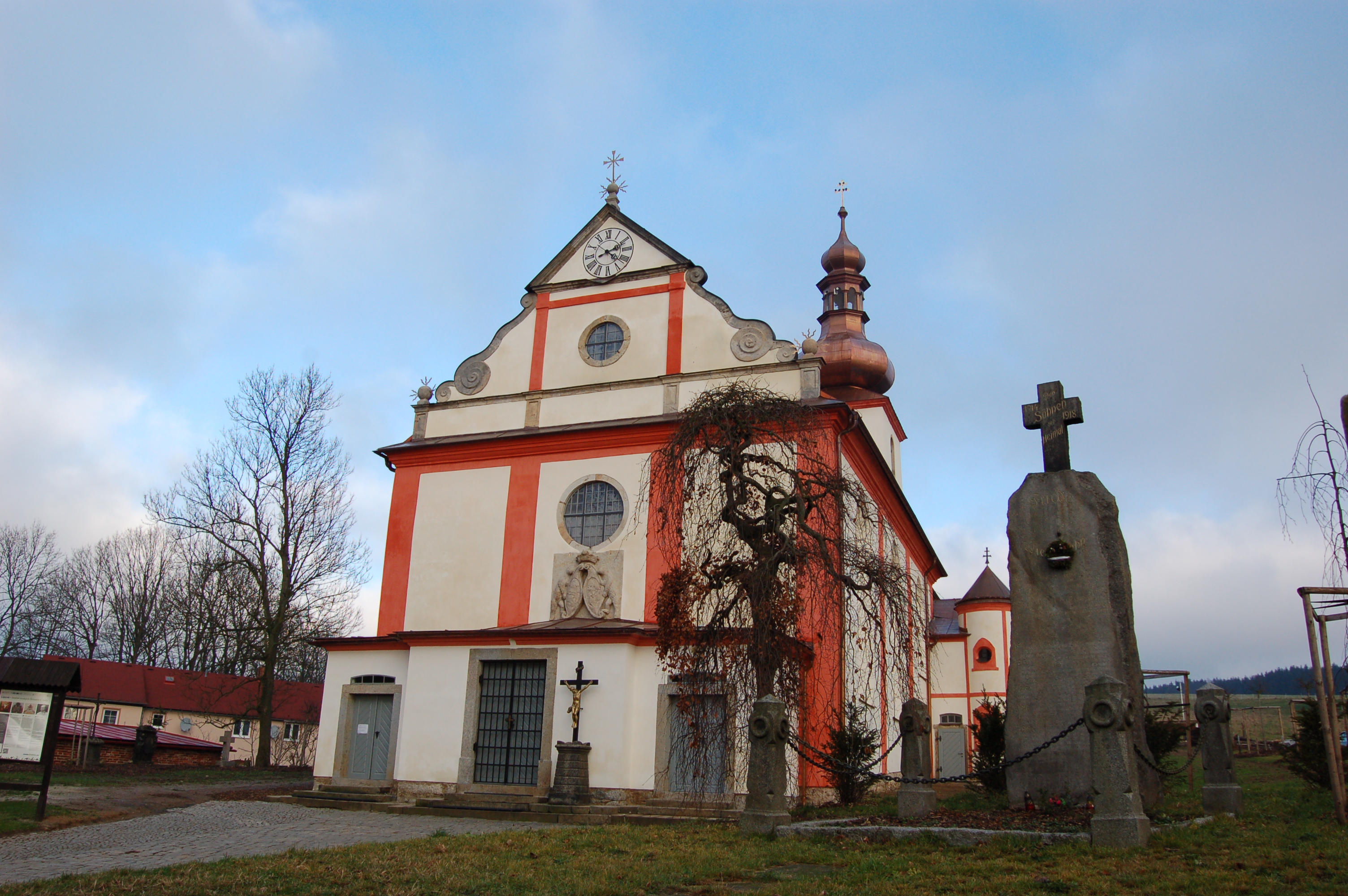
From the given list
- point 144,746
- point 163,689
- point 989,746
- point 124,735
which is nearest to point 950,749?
point 989,746

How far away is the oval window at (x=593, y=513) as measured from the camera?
20.6 metres

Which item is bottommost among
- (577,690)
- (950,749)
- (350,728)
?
(950,749)

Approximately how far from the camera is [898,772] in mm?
24578

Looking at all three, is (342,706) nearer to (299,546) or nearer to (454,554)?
(454,554)

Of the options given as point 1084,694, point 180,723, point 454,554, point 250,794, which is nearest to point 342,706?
point 250,794

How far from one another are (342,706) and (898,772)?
13.3 metres

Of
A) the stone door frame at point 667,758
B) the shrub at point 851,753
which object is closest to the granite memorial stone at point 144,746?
the stone door frame at point 667,758

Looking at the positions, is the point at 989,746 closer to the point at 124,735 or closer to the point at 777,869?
the point at 777,869

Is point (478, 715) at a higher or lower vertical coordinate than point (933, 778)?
higher

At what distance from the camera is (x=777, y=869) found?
8453mm

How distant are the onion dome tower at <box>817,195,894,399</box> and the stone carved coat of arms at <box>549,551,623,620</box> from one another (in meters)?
13.0

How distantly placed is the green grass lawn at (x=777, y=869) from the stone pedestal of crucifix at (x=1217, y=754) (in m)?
1.15

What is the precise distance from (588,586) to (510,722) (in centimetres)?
307

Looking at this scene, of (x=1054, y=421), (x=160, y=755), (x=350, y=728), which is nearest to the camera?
(x=1054, y=421)
